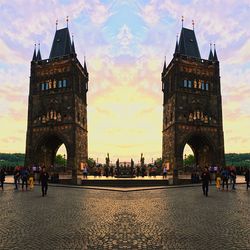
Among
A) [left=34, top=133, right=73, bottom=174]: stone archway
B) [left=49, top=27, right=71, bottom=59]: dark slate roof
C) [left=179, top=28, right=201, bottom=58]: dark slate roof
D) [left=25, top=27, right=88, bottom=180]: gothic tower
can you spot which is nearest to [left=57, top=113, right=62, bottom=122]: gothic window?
[left=25, top=27, right=88, bottom=180]: gothic tower

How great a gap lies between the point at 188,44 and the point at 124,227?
2097 inches

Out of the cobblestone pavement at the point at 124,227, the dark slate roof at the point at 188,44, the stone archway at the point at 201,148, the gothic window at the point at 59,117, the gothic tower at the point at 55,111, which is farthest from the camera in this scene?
the dark slate roof at the point at 188,44

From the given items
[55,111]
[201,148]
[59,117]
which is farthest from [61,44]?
[201,148]

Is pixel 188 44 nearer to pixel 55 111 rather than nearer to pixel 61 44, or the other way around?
pixel 61 44

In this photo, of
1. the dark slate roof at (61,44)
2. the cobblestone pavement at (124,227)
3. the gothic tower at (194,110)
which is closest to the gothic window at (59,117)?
the dark slate roof at (61,44)

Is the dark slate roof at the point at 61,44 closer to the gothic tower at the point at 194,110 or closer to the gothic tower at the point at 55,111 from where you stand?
the gothic tower at the point at 55,111

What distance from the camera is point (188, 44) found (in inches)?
2291

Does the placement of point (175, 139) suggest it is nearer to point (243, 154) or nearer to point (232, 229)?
point (232, 229)

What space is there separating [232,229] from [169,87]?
4707 cm

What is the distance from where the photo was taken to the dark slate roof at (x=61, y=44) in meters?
57.2

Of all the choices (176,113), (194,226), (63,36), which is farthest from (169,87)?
(194,226)

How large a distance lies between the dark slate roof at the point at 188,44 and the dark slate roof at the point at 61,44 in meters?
21.9

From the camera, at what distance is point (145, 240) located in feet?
27.3

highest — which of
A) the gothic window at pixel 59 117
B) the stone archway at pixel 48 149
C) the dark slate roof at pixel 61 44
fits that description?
the dark slate roof at pixel 61 44
